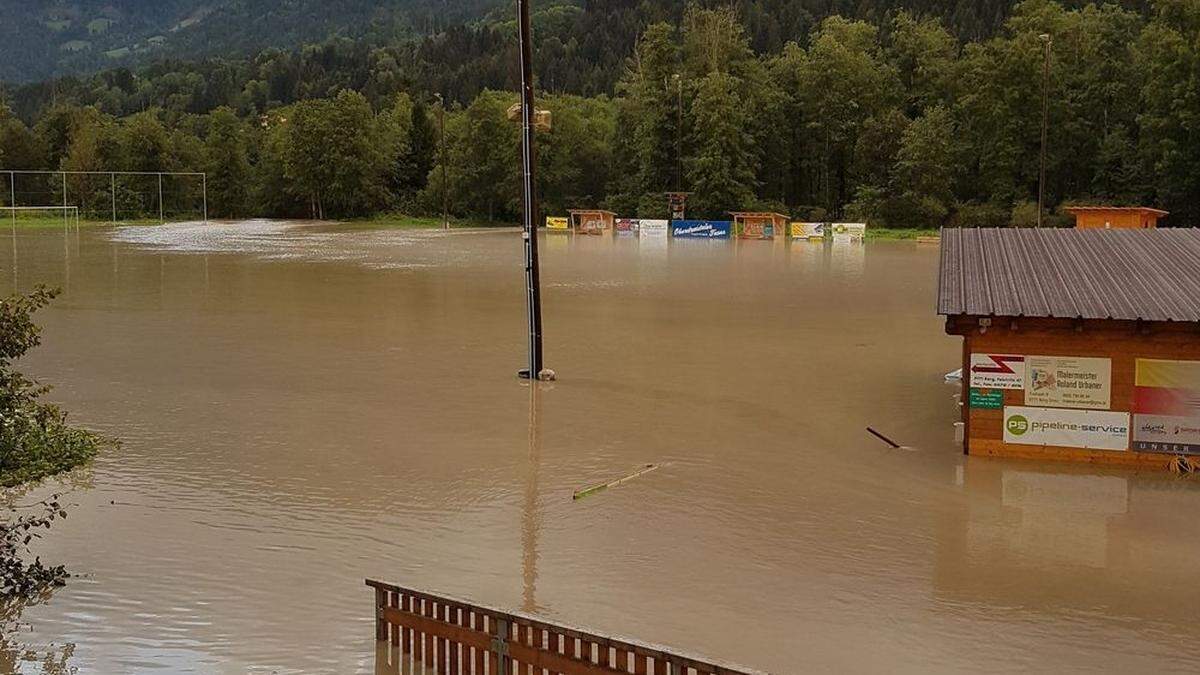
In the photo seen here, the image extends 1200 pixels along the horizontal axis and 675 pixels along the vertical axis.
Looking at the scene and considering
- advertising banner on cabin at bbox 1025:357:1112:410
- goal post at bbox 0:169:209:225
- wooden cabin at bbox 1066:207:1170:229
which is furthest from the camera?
goal post at bbox 0:169:209:225

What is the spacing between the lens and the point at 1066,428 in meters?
14.7

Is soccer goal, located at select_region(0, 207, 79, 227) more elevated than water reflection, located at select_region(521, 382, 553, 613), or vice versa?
soccer goal, located at select_region(0, 207, 79, 227)

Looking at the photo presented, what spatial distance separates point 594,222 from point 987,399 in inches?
2616

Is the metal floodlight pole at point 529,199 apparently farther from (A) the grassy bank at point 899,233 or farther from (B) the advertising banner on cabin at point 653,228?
(A) the grassy bank at point 899,233

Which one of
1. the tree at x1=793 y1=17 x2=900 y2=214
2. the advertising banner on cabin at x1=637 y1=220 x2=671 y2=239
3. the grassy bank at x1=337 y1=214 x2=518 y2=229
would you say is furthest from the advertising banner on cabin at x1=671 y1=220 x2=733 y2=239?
→ the grassy bank at x1=337 y1=214 x2=518 y2=229

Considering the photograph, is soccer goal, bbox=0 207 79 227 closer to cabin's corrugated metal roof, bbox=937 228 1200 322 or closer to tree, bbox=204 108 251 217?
tree, bbox=204 108 251 217

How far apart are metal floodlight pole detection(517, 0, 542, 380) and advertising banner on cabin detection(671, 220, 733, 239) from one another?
5321 cm

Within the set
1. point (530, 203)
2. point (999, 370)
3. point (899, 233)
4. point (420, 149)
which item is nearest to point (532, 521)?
point (999, 370)

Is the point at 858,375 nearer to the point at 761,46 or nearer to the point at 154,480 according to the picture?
the point at 154,480

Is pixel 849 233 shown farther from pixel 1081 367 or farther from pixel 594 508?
pixel 594 508

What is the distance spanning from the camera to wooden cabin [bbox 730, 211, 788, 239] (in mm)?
73562

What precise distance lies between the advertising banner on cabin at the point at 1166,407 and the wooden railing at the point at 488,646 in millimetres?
8585

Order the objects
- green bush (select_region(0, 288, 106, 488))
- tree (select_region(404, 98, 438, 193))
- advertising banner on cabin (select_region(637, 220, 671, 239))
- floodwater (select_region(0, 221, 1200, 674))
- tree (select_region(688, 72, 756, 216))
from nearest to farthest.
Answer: floodwater (select_region(0, 221, 1200, 674))
green bush (select_region(0, 288, 106, 488))
advertising banner on cabin (select_region(637, 220, 671, 239))
tree (select_region(688, 72, 756, 216))
tree (select_region(404, 98, 438, 193))

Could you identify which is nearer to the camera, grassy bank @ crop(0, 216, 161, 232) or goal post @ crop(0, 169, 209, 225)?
grassy bank @ crop(0, 216, 161, 232)
